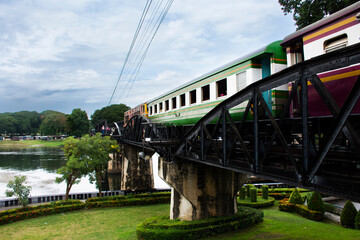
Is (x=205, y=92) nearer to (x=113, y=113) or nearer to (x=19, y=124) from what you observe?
(x=113, y=113)

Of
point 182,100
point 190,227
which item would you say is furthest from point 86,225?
point 182,100

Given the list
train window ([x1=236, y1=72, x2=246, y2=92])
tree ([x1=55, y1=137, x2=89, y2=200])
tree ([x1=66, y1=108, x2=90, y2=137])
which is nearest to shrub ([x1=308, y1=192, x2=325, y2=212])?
train window ([x1=236, y1=72, x2=246, y2=92])

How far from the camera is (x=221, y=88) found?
12.5 metres

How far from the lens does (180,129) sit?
58.4ft

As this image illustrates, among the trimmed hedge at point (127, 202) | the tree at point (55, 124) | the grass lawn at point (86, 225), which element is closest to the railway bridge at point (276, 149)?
the grass lawn at point (86, 225)

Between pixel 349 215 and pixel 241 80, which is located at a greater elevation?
pixel 241 80

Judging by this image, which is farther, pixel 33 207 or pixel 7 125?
pixel 7 125

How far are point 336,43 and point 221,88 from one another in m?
5.85

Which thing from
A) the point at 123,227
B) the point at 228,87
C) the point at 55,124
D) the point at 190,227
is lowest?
the point at 123,227

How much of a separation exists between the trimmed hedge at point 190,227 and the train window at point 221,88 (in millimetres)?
6719

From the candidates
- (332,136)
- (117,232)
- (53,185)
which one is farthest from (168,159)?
(53,185)

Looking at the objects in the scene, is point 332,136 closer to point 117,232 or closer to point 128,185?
point 117,232

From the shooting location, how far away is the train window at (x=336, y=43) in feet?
23.0

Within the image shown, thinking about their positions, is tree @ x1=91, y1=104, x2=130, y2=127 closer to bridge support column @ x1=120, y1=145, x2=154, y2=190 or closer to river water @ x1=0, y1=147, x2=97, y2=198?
river water @ x1=0, y1=147, x2=97, y2=198
